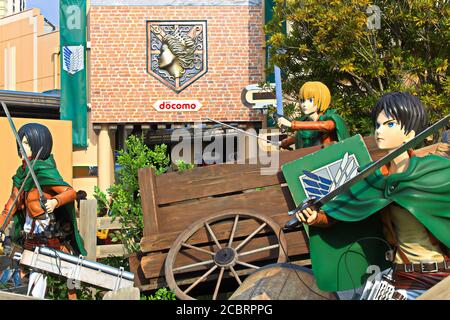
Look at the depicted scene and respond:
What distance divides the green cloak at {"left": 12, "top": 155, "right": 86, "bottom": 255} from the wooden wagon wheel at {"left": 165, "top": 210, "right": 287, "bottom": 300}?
110 centimetres

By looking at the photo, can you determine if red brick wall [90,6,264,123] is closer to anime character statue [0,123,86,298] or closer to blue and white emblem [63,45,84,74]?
blue and white emblem [63,45,84,74]

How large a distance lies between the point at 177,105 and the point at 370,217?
13279 millimetres

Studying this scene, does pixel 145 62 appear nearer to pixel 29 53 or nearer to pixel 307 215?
pixel 29 53

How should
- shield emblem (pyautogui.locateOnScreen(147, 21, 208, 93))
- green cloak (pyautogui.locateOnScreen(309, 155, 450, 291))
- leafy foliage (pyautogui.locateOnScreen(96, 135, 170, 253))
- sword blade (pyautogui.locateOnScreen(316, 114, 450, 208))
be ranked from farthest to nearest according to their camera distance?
shield emblem (pyautogui.locateOnScreen(147, 21, 208, 93))
leafy foliage (pyautogui.locateOnScreen(96, 135, 170, 253))
green cloak (pyautogui.locateOnScreen(309, 155, 450, 291))
sword blade (pyautogui.locateOnScreen(316, 114, 450, 208))

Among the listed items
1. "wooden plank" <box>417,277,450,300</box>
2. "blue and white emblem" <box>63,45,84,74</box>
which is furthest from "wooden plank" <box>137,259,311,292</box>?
"blue and white emblem" <box>63,45,84,74</box>

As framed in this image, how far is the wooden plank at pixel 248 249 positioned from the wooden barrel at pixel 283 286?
0.91 m

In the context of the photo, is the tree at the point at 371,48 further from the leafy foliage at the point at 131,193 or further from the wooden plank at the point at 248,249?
the wooden plank at the point at 248,249

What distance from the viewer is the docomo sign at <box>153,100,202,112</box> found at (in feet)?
55.1

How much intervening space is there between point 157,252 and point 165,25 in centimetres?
1205

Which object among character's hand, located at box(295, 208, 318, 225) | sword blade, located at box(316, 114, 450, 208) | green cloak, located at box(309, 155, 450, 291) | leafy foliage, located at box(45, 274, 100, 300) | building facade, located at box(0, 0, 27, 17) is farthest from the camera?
building facade, located at box(0, 0, 27, 17)

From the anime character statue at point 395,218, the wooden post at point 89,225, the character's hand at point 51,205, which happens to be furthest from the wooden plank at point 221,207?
the wooden post at point 89,225

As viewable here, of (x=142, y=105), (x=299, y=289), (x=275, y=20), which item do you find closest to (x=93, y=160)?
(x=142, y=105)

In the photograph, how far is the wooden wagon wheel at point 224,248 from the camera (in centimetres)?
504
